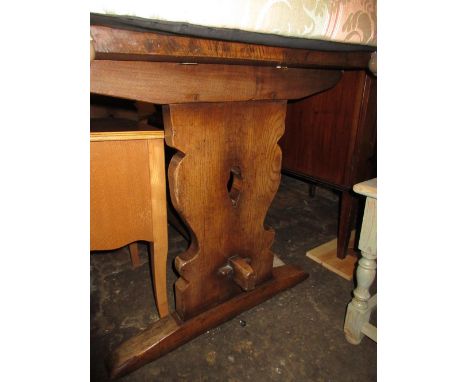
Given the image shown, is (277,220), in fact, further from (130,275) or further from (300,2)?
(300,2)

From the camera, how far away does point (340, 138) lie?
1.02 m

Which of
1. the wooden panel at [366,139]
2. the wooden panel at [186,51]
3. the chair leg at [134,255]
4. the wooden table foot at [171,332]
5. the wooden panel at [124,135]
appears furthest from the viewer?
the chair leg at [134,255]

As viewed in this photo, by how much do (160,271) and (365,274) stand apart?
556 millimetres

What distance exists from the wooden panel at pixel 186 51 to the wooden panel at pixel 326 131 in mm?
306

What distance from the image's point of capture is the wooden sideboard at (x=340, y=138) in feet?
3.16

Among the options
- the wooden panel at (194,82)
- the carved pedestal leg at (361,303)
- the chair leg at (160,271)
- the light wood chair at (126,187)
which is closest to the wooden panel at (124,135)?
the light wood chair at (126,187)

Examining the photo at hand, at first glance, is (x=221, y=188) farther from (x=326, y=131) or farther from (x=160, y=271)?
(x=326, y=131)

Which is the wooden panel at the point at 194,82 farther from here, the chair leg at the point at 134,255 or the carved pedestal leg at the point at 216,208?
the chair leg at the point at 134,255

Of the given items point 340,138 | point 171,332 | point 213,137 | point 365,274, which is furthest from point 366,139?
point 171,332
